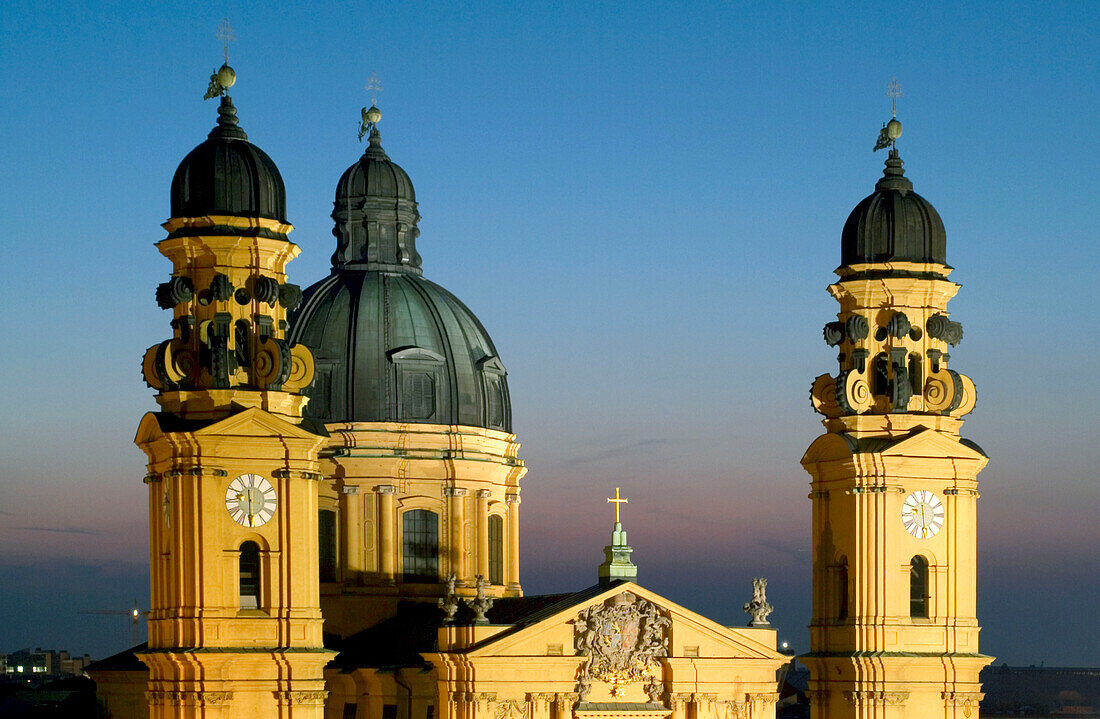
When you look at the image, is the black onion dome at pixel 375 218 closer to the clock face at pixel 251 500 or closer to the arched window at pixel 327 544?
the arched window at pixel 327 544

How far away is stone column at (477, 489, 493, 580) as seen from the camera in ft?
297

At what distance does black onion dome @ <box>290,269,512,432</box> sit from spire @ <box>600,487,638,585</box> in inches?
439

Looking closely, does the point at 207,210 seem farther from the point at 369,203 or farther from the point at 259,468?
the point at 369,203

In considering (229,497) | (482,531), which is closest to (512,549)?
(482,531)

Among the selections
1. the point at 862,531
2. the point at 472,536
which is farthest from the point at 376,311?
the point at 862,531

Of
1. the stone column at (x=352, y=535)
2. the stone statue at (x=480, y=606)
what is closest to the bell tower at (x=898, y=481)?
the stone statue at (x=480, y=606)

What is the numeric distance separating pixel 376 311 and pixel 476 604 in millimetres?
15237

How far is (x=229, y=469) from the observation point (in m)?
74.8

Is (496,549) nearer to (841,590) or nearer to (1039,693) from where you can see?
(841,590)

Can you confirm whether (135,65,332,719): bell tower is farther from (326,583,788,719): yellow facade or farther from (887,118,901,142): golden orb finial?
(887,118,901,142): golden orb finial

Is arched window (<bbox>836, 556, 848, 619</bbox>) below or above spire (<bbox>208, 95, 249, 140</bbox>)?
below

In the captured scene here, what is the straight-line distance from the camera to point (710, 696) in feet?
265

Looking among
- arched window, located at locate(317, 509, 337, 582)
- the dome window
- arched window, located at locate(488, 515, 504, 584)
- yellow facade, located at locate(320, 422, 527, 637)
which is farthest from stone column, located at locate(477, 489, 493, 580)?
arched window, located at locate(317, 509, 337, 582)

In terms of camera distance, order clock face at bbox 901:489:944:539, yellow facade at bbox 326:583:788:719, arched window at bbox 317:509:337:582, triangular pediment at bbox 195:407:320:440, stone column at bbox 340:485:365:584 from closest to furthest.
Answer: triangular pediment at bbox 195:407:320:440, yellow facade at bbox 326:583:788:719, clock face at bbox 901:489:944:539, stone column at bbox 340:485:365:584, arched window at bbox 317:509:337:582
